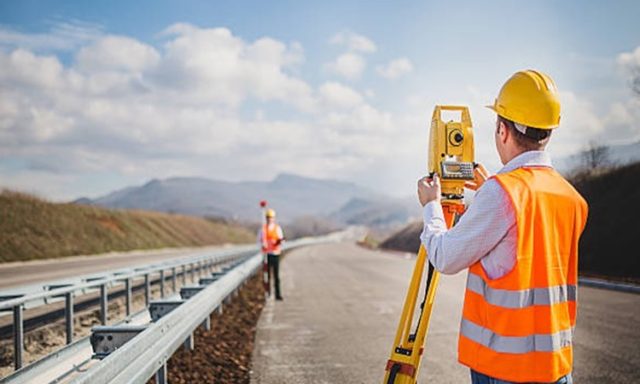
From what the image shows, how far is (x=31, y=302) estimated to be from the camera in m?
6.83

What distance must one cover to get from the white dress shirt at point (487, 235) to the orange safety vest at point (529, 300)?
0.03 metres

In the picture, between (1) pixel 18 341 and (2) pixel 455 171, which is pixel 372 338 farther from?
(2) pixel 455 171

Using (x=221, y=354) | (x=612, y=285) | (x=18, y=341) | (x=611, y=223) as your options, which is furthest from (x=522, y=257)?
(x=611, y=223)

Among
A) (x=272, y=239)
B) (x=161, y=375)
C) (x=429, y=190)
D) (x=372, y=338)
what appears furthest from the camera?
(x=272, y=239)

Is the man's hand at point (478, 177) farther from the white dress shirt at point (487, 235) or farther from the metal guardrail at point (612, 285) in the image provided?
the metal guardrail at point (612, 285)

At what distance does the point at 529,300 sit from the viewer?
8.63 ft

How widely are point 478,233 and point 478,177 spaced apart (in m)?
0.73

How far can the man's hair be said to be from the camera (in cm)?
282

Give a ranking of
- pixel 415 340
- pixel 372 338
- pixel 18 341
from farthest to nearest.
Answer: pixel 372 338
pixel 18 341
pixel 415 340

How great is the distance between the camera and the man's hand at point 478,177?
10.8 feet

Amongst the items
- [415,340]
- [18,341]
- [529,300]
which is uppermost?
[529,300]

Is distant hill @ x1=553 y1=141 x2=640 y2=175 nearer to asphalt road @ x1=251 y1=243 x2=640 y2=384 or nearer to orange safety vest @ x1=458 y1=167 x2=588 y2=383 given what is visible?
asphalt road @ x1=251 y1=243 x2=640 y2=384

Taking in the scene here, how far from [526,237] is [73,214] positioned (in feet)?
180

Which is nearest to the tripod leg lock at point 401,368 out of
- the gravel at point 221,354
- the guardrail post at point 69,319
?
the gravel at point 221,354
